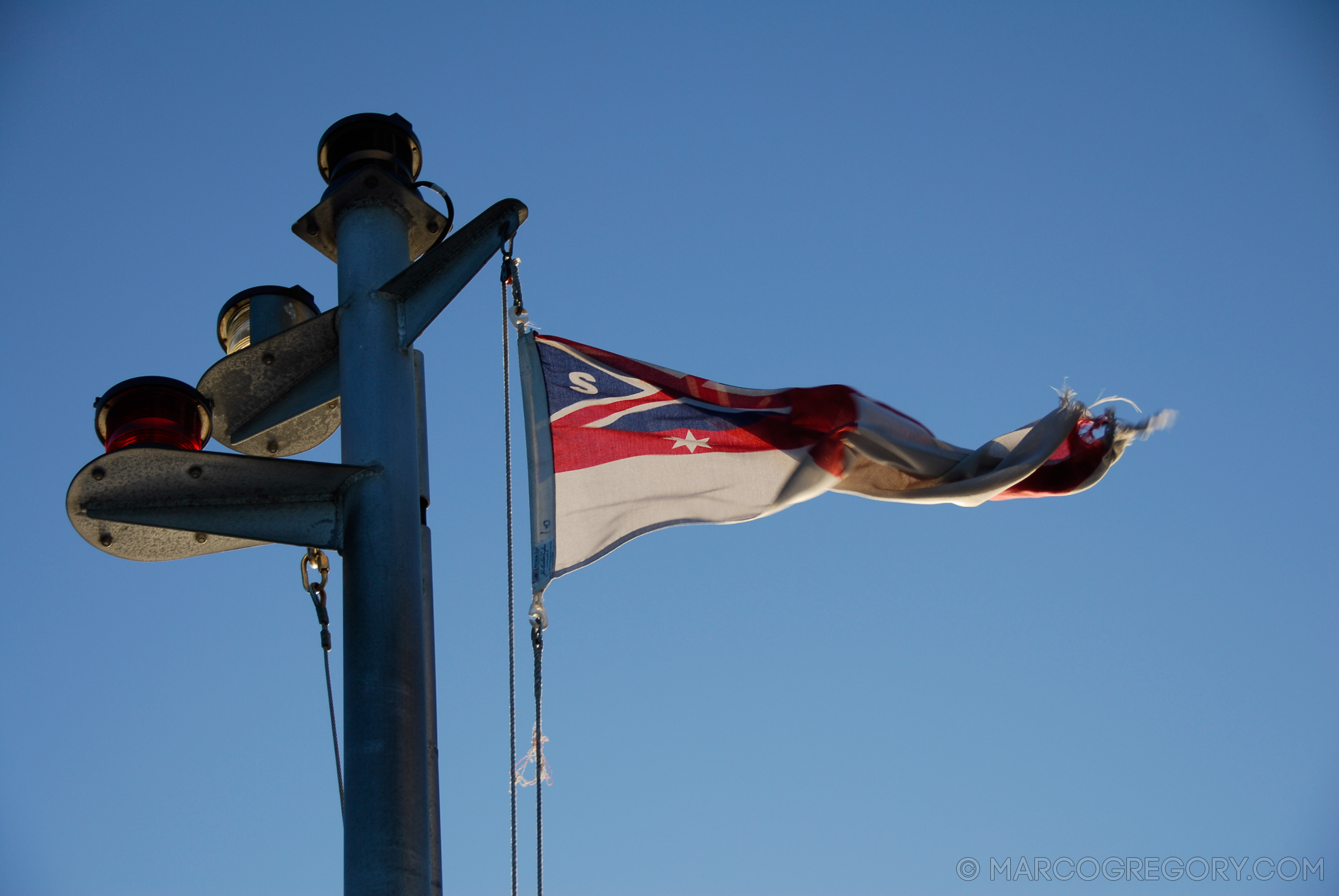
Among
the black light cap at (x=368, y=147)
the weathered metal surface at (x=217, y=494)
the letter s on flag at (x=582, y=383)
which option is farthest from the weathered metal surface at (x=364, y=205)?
the letter s on flag at (x=582, y=383)

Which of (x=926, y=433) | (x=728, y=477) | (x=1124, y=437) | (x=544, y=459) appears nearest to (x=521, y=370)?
(x=544, y=459)

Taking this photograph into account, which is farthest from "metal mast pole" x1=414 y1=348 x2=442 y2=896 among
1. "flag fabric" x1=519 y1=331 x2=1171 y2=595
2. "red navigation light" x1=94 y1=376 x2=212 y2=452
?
"flag fabric" x1=519 y1=331 x2=1171 y2=595

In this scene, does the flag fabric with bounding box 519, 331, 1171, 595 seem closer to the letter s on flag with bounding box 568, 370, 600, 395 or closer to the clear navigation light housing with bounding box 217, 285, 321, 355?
the letter s on flag with bounding box 568, 370, 600, 395

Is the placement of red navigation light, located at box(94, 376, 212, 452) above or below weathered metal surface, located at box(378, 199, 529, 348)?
below

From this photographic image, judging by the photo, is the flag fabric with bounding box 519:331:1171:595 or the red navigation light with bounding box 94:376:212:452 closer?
the red navigation light with bounding box 94:376:212:452

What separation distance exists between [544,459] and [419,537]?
6.32 feet

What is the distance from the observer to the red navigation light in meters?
4.41

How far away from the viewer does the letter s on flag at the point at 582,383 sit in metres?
6.38

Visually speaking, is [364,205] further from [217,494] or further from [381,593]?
[381,593]

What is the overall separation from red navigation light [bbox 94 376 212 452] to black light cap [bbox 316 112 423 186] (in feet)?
3.52

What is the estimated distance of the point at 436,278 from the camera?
15.2 ft

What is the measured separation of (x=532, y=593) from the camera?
5.37 m

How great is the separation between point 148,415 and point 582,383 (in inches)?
92.4

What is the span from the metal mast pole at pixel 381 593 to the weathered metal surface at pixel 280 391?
0.17m
